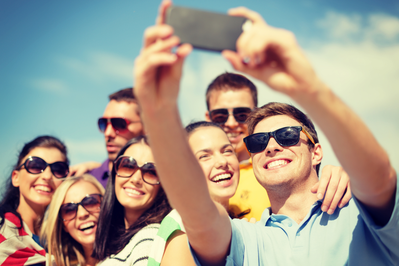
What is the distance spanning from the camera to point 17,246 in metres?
4.05

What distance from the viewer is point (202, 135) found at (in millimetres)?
3564

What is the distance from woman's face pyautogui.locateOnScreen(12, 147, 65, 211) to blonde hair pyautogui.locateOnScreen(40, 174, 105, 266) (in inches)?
9.0

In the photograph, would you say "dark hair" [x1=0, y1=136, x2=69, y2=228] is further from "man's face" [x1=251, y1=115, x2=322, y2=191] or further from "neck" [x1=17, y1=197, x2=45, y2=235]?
"man's face" [x1=251, y1=115, x2=322, y2=191]

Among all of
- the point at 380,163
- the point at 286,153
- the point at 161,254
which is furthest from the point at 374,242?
the point at 161,254

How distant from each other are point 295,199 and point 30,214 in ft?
12.9

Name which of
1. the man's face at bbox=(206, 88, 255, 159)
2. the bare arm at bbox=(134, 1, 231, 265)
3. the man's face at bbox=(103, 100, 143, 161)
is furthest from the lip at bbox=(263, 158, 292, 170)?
the man's face at bbox=(103, 100, 143, 161)

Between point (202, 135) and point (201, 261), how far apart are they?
179cm

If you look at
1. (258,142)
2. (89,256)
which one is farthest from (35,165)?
(258,142)

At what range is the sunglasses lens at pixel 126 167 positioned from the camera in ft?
12.7

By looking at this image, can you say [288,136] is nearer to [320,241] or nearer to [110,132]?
[320,241]

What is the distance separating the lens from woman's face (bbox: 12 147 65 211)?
15.2 ft

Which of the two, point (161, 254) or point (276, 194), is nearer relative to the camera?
point (161, 254)

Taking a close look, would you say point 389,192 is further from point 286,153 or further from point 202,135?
point 202,135

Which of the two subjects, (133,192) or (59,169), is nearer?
(133,192)
